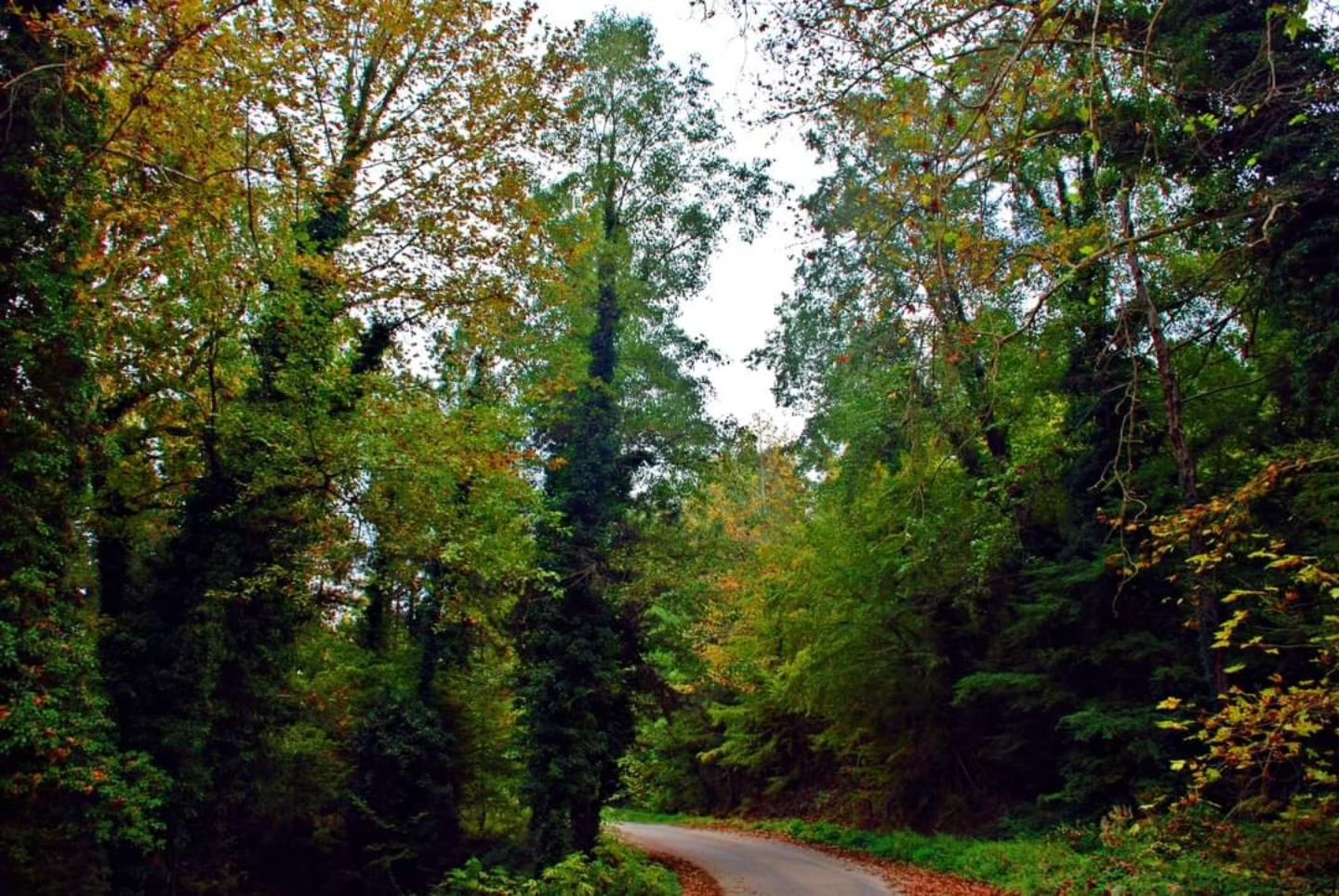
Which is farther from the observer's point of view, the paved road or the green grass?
the paved road

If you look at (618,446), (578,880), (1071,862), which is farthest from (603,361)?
(1071,862)

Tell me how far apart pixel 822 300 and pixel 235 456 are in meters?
11.9

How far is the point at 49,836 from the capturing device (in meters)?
7.49

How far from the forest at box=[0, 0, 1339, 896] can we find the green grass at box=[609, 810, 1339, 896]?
156 mm

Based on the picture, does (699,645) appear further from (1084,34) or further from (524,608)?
(1084,34)

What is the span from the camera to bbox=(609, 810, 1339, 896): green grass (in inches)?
236

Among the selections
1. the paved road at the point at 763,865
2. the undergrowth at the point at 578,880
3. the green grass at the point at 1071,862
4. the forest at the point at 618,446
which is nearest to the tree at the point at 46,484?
the forest at the point at 618,446

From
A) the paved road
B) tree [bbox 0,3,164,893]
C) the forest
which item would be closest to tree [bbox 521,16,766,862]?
the forest

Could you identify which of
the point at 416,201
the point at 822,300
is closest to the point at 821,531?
the point at 822,300

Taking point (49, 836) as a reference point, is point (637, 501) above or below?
above

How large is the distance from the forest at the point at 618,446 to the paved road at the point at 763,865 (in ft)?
5.72

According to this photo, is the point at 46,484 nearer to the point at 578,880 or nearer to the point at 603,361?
the point at 578,880

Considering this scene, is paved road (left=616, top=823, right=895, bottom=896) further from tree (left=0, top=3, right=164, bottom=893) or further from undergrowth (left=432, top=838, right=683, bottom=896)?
tree (left=0, top=3, right=164, bottom=893)

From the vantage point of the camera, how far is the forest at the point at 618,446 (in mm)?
4754
